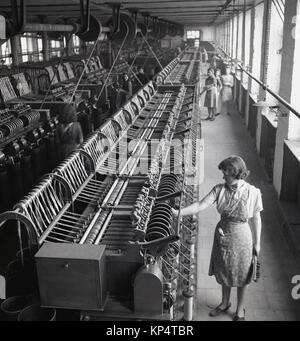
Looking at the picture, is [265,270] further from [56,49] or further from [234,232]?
[56,49]

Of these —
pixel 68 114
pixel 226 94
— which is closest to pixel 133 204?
pixel 68 114

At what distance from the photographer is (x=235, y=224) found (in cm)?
386

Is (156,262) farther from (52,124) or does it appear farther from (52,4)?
(52,4)

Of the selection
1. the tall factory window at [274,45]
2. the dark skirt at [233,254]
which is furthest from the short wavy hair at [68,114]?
the tall factory window at [274,45]

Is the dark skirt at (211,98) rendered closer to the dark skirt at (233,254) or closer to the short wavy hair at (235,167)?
the dark skirt at (233,254)

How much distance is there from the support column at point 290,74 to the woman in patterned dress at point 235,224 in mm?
3636

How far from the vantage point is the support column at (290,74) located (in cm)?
680

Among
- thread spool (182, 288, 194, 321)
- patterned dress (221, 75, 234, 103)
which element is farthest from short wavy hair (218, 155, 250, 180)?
patterned dress (221, 75, 234, 103)

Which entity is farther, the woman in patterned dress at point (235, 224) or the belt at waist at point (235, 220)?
the belt at waist at point (235, 220)

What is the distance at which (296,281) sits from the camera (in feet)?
16.6

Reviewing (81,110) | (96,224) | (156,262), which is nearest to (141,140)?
(96,224)

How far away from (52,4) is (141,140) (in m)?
5.34

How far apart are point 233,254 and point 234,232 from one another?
24 centimetres

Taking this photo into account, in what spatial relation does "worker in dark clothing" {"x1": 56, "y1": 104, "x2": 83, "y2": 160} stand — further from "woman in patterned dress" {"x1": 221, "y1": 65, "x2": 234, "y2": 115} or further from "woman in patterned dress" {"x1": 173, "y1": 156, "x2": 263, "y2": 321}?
"woman in patterned dress" {"x1": 221, "y1": 65, "x2": 234, "y2": 115}
